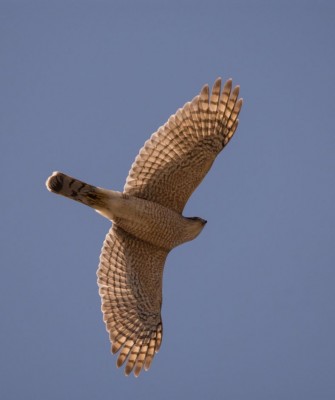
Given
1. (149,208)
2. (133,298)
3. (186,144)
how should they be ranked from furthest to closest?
(133,298) < (186,144) < (149,208)

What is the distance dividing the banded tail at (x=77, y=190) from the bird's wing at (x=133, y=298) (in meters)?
0.95

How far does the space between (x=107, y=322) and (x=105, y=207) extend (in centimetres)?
190

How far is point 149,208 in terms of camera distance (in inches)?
474

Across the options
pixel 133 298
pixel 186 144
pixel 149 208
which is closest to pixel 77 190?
pixel 149 208

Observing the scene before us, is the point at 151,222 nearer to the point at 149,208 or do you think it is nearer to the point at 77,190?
the point at 149,208

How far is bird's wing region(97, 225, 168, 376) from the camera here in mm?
12656

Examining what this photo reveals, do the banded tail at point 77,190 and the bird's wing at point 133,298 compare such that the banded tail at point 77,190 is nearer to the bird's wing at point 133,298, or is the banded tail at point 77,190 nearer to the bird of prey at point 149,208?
the bird of prey at point 149,208

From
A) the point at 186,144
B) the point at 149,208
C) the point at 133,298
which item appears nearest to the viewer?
the point at 149,208

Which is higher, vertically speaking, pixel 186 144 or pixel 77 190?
pixel 186 144

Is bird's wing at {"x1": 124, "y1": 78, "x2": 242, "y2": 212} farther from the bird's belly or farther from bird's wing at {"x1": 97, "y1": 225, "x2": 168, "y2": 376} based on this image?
bird's wing at {"x1": 97, "y1": 225, "x2": 168, "y2": 376}

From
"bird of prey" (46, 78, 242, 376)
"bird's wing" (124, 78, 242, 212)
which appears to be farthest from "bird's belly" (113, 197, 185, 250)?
"bird's wing" (124, 78, 242, 212)

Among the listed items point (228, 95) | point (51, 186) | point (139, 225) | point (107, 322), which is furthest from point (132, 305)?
point (228, 95)

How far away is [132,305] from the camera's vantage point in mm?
12852

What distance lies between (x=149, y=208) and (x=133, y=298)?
5.14 feet
